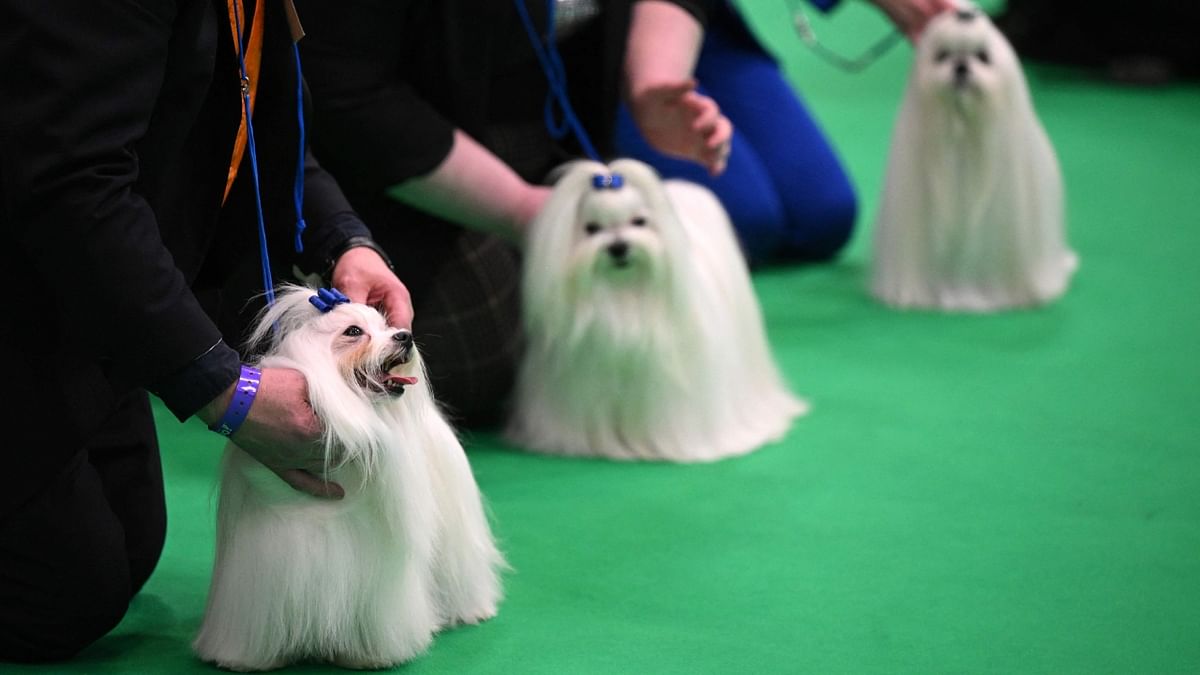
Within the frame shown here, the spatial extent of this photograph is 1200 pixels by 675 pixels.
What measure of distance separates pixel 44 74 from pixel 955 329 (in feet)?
7.39

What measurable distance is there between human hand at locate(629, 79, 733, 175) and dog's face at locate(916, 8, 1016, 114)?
782mm

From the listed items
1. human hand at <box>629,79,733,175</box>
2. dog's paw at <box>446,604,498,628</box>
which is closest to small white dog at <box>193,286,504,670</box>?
dog's paw at <box>446,604,498,628</box>

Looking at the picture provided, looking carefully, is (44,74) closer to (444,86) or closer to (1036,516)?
(444,86)

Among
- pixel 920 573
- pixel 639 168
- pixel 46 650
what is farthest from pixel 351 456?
pixel 639 168

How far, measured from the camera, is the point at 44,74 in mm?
1444

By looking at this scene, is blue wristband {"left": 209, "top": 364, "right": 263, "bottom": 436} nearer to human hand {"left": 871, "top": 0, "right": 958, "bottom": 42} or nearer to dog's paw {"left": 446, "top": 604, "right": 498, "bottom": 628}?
dog's paw {"left": 446, "top": 604, "right": 498, "bottom": 628}

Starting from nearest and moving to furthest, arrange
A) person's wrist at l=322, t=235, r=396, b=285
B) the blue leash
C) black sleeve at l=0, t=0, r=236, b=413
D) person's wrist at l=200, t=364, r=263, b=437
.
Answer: black sleeve at l=0, t=0, r=236, b=413 < person's wrist at l=200, t=364, r=263, b=437 < the blue leash < person's wrist at l=322, t=235, r=396, b=285

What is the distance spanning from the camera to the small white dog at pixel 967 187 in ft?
10.8

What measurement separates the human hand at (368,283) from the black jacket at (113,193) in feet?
0.48

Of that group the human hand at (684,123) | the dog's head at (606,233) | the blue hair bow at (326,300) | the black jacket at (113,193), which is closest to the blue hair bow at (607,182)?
the dog's head at (606,233)

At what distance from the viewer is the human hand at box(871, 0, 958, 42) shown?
135 inches

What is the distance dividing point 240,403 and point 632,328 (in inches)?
41.3

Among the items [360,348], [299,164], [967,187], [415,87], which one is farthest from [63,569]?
[967,187]

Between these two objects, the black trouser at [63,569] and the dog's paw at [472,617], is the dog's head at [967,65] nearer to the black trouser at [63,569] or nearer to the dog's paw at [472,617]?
the dog's paw at [472,617]
